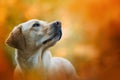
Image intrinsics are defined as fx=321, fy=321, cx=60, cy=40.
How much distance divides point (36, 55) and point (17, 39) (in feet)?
0.39

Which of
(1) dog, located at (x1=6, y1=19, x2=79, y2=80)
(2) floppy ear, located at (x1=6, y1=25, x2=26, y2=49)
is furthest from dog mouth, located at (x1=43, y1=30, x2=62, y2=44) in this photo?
(2) floppy ear, located at (x1=6, y1=25, x2=26, y2=49)

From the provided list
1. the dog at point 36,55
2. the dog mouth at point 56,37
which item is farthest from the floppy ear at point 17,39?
the dog mouth at point 56,37

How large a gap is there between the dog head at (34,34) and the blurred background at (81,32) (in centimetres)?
3

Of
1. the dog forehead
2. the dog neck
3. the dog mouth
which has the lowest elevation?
the dog neck

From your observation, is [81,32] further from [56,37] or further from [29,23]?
[29,23]

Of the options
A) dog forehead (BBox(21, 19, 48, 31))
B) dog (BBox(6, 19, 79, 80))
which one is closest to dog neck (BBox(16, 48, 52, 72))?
dog (BBox(6, 19, 79, 80))

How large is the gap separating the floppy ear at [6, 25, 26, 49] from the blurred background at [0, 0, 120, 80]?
3 cm

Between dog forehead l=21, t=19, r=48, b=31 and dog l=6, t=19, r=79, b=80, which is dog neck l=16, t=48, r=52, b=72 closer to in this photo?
dog l=6, t=19, r=79, b=80

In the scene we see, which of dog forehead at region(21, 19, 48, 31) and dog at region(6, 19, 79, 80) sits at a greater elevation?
dog forehead at region(21, 19, 48, 31)

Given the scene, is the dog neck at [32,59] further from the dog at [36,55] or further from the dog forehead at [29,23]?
the dog forehead at [29,23]

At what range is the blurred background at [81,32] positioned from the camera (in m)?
1.52

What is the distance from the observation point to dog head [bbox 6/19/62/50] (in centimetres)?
151

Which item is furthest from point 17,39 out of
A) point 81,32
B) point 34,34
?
point 81,32

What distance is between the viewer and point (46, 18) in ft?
5.14
